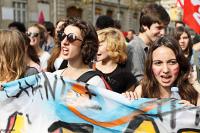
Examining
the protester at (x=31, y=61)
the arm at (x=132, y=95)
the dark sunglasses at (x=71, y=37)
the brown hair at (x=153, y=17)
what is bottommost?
the arm at (x=132, y=95)

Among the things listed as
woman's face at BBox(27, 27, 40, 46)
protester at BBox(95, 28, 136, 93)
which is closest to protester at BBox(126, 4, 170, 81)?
protester at BBox(95, 28, 136, 93)

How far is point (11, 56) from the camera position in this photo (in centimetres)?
329

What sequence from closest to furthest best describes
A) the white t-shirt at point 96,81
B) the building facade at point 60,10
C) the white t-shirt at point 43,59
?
the white t-shirt at point 96,81 → the white t-shirt at point 43,59 → the building facade at point 60,10

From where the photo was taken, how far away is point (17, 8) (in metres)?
28.3

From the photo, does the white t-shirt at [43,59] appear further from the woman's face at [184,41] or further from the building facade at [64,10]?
the building facade at [64,10]

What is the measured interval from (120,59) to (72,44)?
3.35 ft

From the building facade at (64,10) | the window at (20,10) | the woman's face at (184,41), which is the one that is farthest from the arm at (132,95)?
the window at (20,10)

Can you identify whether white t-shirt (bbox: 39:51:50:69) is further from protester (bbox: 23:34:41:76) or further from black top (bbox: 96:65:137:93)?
Result: black top (bbox: 96:65:137:93)

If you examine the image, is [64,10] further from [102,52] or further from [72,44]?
[72,44]

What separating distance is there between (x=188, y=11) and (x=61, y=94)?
78.3 inches

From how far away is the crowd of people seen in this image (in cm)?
291

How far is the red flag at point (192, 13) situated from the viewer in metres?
4.33

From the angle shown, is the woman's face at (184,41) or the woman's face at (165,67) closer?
the woman's face at (165,67)

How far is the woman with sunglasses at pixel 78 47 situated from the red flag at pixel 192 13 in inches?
56.4
